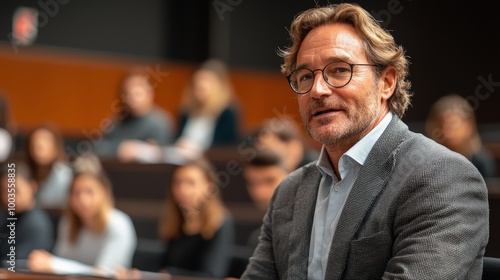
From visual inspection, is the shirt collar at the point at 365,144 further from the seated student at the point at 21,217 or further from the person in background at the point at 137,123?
the person in background at the point at 137,123

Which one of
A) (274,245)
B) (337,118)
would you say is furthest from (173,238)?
(337,118)

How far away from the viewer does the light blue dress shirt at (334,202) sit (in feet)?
3.82

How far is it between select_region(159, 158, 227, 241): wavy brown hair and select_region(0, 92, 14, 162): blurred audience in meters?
0.95

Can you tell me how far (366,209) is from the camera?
110cm

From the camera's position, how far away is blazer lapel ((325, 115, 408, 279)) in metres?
1.10

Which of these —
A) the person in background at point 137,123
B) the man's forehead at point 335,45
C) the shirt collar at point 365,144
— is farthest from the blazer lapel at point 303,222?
the person in background at point 137,123

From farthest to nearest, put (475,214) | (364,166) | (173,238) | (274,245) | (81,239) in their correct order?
1. (81,239)
2. (173,238)
3. (274,245)
4. (364,166)
5. (475,214)

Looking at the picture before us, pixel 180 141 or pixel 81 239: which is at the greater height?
pixel 180 141

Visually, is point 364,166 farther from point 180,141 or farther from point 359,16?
point 180,141

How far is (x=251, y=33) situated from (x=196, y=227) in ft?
9.15

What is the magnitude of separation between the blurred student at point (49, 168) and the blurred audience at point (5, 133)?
136mm

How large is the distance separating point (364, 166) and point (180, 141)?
8.47 feet

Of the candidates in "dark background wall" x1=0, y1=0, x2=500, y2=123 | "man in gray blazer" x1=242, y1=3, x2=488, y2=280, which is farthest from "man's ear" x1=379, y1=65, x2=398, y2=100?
"dark background wall" x1=0, y1=0, x2=500, y2=123

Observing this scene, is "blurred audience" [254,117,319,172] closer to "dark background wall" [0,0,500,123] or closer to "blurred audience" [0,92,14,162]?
"dark background wall" [0,0,500,123]
